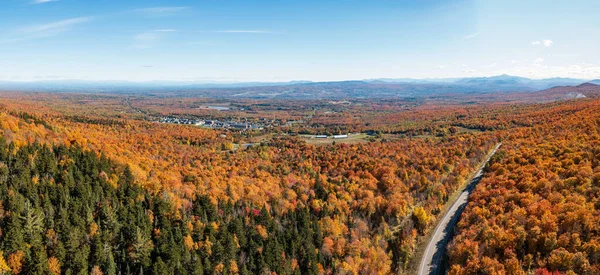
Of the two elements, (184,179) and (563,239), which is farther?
(184,179)

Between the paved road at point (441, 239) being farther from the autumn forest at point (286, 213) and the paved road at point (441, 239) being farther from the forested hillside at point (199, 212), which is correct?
the forested hillside at point (199, 212)

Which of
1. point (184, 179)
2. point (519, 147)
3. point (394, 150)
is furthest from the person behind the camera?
point (394, 150)

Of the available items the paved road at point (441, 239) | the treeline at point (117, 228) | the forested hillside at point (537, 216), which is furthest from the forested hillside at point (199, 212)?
the forested hillside at point (537, 216)

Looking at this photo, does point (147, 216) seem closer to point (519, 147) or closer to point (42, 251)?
point (42, 251)

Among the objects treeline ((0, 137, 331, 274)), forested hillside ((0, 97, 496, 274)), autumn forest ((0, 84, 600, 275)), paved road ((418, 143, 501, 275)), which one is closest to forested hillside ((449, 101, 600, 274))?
autumn forest ((0, 84, 600, 275))

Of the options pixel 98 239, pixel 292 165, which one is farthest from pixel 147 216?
pixel 292 165

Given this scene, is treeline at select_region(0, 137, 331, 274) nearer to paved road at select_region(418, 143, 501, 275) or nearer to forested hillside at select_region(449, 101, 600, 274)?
paved road at select_region(418, 143, 501, 275)
